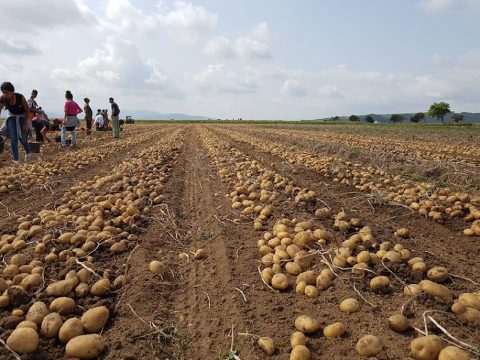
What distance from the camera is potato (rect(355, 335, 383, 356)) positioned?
7.00 ft

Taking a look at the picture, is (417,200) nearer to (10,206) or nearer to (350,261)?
(350,261)

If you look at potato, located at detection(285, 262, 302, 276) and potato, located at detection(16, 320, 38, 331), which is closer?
potato, located at detection(16, 320, 38, 331)

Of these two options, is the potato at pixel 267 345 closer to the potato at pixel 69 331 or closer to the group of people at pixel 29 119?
the potato at pixel 69 331

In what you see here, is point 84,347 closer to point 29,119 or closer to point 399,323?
point 399,323

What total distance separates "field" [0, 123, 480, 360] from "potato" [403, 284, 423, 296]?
14 mm

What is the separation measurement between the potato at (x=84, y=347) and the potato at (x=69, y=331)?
99mm

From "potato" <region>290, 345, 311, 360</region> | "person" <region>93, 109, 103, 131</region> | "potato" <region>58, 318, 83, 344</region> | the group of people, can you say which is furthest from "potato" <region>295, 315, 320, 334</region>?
"person" <region>93, 109, 103, 131</region>

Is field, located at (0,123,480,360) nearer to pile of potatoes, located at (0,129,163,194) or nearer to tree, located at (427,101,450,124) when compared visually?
pile of potatoes, located at (0,129,163,194)

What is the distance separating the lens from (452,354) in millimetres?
1974

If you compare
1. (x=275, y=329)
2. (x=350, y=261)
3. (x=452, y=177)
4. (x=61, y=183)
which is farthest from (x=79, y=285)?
(x=452, y=177)

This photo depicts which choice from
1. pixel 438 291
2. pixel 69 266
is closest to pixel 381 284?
pixel 438 291

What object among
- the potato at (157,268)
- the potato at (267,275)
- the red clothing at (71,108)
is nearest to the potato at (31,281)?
the potato at (157,268)

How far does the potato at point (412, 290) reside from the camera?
2.70 metres

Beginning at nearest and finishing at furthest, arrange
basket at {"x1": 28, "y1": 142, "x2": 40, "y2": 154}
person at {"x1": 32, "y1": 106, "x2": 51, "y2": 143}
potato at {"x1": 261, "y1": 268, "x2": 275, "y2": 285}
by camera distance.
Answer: potato at {"x1": 261, "y1": 268, "x2": 275, "y2": 285} → basket at {"x1": 28, "y1": 142, "x2": 40, "y2": 154} → person at {"x1": 32, "y1": 106, "x2": 51, "y2": 143}
